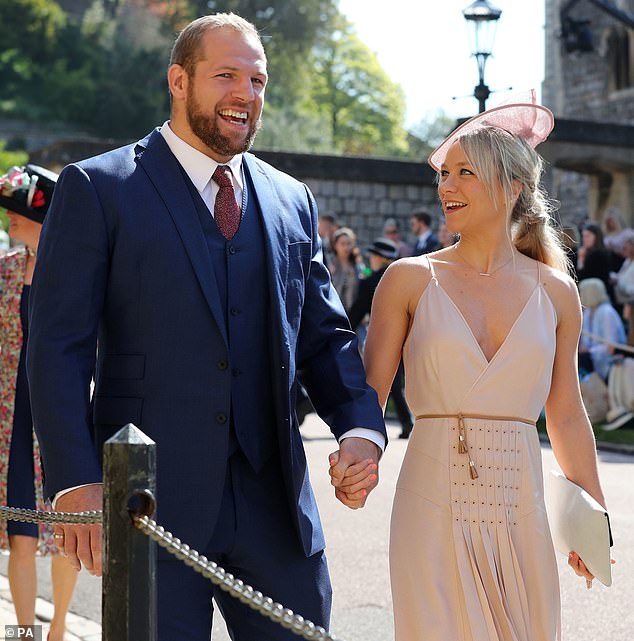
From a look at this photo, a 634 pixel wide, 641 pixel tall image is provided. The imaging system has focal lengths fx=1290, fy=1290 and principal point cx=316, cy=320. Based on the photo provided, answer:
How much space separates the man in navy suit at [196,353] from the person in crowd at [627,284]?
31.6ft

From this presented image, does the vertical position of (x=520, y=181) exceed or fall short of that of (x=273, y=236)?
it exceeds it

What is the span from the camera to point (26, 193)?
5637 millimetres

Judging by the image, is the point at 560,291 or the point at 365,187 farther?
the point at 365,187

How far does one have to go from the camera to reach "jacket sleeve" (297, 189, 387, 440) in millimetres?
3479

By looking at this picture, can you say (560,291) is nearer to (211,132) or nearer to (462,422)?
(462,422)

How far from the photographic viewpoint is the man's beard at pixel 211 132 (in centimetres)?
341

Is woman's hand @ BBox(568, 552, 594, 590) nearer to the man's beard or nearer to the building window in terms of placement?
the man's beard

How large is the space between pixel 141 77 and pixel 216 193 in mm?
62084

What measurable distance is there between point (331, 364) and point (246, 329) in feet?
1.01

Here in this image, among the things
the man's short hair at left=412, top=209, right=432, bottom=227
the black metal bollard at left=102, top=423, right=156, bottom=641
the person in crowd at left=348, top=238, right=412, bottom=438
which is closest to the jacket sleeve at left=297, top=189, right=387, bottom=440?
the black metal bollard at left=102, top=423, right=156, bottom=641

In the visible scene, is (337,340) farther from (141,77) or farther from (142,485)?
(141,77)

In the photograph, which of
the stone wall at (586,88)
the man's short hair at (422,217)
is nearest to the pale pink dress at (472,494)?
the man's short hair at (422,217)

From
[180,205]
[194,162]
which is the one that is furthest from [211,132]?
[180,205]

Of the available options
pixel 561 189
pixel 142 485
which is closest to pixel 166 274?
pixel 142 485
